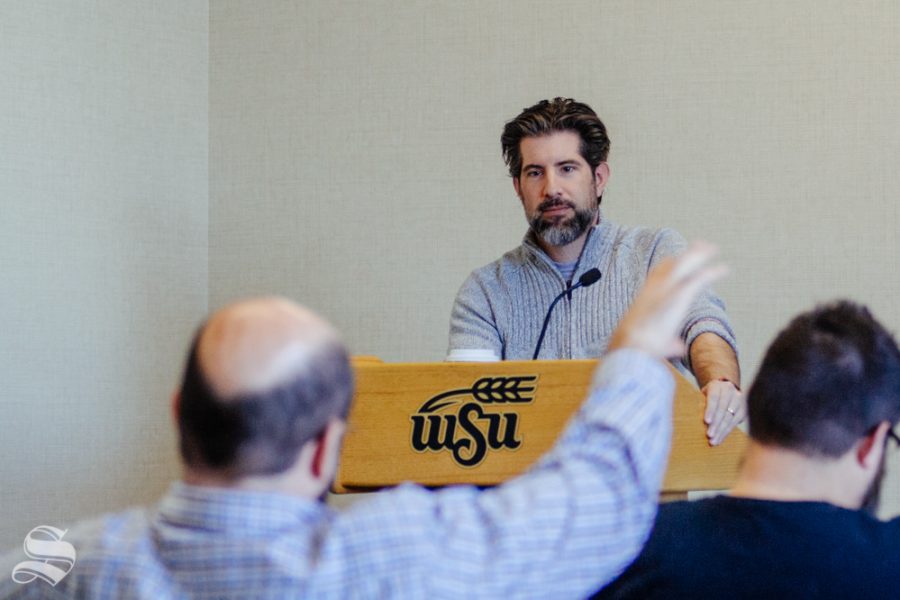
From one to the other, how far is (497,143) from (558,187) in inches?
35.4

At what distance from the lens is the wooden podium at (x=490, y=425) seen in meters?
1.75

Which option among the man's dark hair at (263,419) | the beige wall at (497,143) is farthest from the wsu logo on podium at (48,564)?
the beige wall at (497,143)

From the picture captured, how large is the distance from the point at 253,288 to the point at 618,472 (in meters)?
3.02

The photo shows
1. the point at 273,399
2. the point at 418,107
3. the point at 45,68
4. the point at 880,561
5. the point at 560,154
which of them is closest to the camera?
the point at 273,399

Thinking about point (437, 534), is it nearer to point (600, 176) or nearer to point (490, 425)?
point (490, 425)

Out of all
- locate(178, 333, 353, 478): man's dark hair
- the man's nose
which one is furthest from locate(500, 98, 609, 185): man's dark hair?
locate(178, 333, 353, 478): man's dark hair

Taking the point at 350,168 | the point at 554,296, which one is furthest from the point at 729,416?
the point at 350,168

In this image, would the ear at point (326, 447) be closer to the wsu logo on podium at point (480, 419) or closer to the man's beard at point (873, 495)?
the man's beard at point (873, 495)

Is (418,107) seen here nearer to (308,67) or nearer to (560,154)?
(308,67)

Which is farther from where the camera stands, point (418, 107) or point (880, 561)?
point (418, 107)

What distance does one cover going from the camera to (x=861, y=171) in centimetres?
317

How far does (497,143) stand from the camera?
3.55 metres

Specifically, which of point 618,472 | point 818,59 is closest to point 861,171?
point 818,59

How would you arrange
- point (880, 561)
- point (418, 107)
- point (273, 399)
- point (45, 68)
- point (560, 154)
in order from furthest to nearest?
point (418, 107) < point (45, 68) < point (560, 154) < point (880, 561) < point (273, 399)
